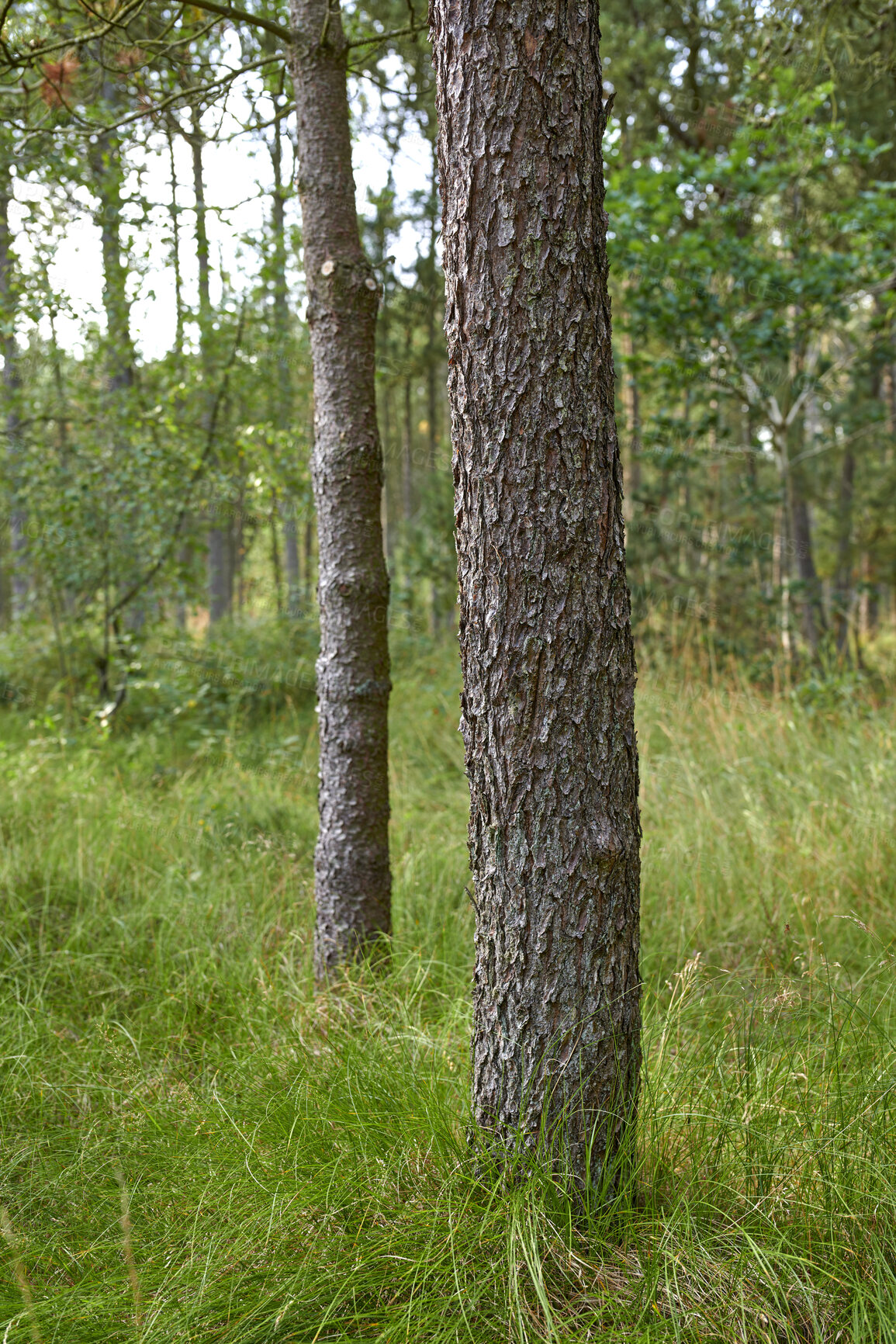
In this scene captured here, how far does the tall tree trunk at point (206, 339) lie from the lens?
417cm

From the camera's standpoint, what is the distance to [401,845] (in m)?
4.20

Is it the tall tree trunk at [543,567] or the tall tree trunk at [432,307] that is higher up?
the tall tree trunk at [432,307]

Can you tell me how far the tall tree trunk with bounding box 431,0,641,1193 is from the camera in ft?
5.08

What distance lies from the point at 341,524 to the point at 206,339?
3.69m

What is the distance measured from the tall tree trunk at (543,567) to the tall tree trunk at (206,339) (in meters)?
2.61

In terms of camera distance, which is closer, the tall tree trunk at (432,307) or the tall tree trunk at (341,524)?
the tall tree trunk at (341,524)

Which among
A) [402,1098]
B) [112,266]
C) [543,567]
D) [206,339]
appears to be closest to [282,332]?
[206,339]

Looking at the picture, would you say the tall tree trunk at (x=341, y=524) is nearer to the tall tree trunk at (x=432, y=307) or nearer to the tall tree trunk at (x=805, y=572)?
the tall tree trunk at (x=805, y=572)

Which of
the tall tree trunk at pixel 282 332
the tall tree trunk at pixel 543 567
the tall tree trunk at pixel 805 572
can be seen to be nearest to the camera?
the tall tree trunk at pixel 543 567

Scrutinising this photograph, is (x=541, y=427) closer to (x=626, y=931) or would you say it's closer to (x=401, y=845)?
(x=626, y=931)

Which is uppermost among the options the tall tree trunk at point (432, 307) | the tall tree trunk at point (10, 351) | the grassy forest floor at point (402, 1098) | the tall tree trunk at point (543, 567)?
the tall tree trunk at point (432, 307)

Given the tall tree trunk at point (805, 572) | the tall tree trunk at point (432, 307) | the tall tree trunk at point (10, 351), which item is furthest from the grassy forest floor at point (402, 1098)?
the tall tree trunk at point (432, 307)

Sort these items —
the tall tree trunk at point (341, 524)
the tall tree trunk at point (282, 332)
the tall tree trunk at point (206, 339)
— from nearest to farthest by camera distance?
the tall tree trunk at point (341, 524)
the tall tree trunk at point (206, 339)
the tall tree trunk at point (282, 332)

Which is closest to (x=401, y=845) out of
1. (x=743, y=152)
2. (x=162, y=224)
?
(x=162, y=224)
